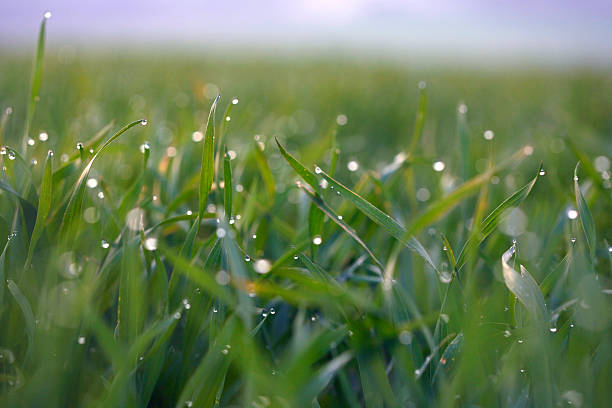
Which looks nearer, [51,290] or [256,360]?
[256,360]

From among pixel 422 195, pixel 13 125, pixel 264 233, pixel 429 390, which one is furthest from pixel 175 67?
pixel 429 390

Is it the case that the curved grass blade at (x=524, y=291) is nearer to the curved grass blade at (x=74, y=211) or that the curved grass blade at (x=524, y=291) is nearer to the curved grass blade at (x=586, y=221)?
the curved grass blade at (x=586, y=221)

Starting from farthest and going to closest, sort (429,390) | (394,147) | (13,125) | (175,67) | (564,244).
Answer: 1. (175,67)
2. (394,147)
3. (13,125)
4. (564,244)
5. (429,390)

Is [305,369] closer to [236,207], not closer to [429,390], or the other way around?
[429,390]

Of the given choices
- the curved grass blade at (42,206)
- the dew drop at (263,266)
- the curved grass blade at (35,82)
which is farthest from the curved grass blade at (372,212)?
the curved grass blade at (35,82)

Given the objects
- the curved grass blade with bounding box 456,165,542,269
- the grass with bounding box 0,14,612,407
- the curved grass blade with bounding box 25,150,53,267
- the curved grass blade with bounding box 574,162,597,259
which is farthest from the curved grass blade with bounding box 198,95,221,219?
the curved grass blade with bounding box 574,162,597,259

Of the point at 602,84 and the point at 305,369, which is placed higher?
the point at 602,84

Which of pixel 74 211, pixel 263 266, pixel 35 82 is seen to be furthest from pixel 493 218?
pixel 35 82

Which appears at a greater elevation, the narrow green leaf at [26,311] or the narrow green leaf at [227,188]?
the narrow green leaf at [227,188]

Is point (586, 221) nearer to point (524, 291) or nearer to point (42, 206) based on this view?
point (524, 291)
